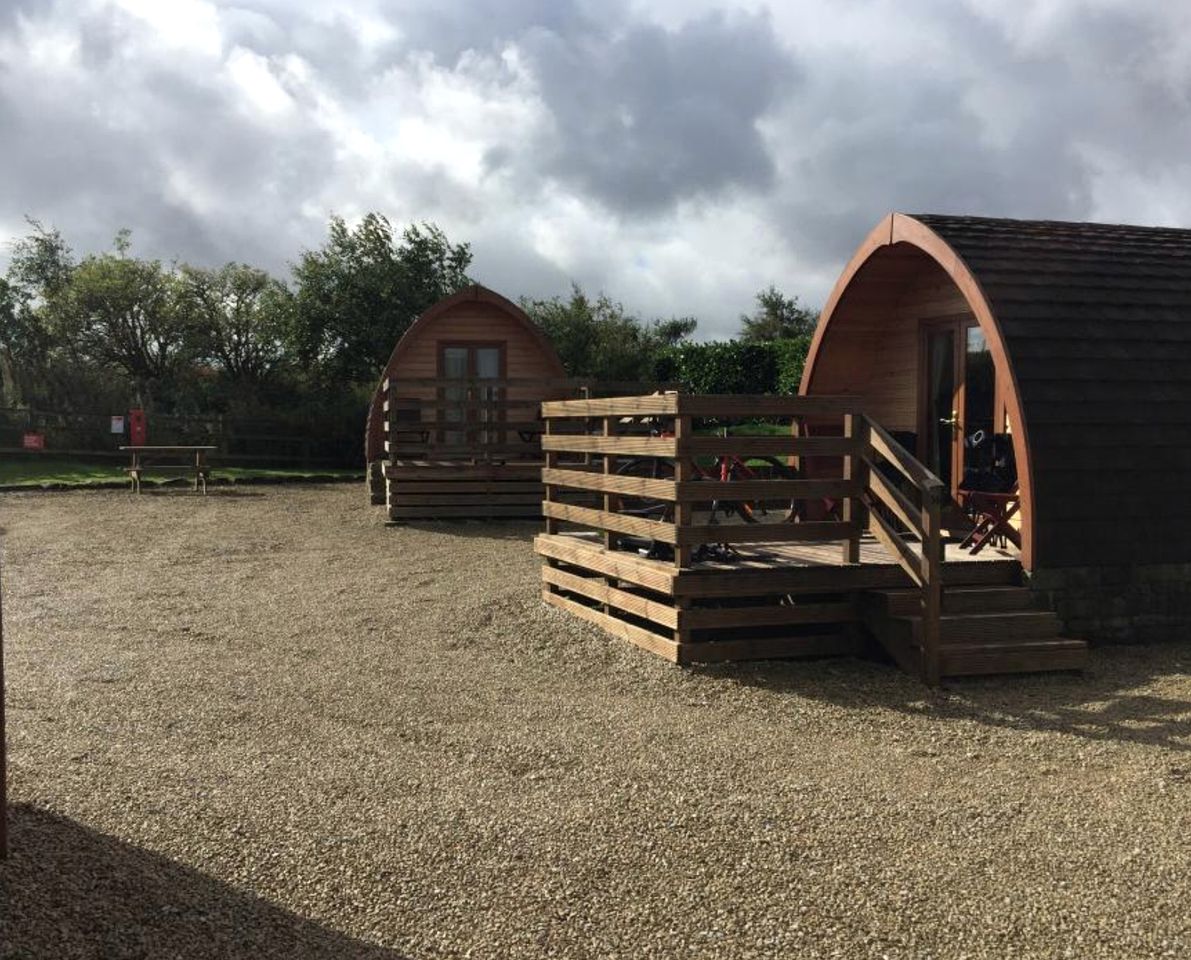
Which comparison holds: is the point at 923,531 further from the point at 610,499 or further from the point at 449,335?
the point at 449,335

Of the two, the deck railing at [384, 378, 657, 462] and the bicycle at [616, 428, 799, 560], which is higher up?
the deck railing at [384, 378, 657, 462]

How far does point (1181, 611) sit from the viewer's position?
307 inches

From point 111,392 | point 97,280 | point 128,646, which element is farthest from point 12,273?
point 128,646

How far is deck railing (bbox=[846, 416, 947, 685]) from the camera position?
6449 millimetres

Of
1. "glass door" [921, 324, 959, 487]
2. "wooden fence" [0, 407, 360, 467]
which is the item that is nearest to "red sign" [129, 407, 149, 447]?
"wooden fence" [0, 407, 360, 467]

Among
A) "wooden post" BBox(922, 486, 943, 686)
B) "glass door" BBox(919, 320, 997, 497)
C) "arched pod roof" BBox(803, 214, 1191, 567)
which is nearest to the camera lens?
"wooden post" BBox(922, 486, 943, 686)

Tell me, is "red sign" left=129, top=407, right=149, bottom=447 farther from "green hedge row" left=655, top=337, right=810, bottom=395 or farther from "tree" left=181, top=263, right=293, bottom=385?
"green hedge row" left=655, top=337, right=810, bottom=395

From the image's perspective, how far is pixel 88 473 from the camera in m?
23.1

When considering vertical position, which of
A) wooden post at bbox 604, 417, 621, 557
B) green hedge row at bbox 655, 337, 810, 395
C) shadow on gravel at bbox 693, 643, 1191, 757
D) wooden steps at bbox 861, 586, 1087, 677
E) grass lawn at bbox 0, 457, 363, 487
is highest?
green hedge row at bbox 655, 337, 810, 395

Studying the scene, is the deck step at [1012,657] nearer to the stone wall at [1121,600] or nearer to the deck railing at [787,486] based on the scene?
the deck railing at [787,486]

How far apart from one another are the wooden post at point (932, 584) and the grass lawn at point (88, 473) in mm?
17718

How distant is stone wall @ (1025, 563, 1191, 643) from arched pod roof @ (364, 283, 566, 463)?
435 inches

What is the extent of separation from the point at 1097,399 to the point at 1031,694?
244 cm

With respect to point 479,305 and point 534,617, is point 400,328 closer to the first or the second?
point 479,305
